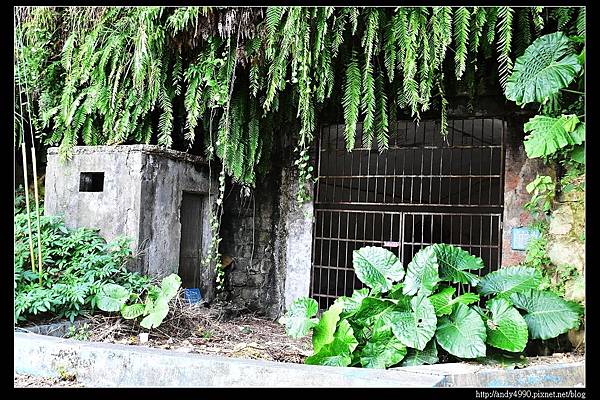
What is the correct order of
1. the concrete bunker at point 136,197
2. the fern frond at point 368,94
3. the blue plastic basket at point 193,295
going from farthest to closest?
the blue plastic basket at point 193,295
the concrete bunker at point 136,197
the fern frond at point 368,94

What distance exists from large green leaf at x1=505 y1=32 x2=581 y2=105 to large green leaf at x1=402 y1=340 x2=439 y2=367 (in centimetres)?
221

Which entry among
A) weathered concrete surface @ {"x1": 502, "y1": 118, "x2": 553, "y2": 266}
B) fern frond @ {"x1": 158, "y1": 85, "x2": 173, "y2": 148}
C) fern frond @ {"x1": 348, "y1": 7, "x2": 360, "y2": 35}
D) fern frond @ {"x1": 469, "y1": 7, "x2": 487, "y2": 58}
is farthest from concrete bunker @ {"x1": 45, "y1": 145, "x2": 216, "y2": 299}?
weathered concrete surface @ {"x1": 502, "y1": 118, "x2": 553, "y2": 266}

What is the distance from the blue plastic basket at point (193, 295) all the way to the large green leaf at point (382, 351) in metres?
2.77

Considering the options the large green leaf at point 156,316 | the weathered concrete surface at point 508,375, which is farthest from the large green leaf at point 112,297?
the weathered concrete surface at point 508,375

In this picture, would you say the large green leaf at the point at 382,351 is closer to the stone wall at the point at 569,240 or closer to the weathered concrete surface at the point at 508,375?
the weathered concrete surface at the point at 508,375

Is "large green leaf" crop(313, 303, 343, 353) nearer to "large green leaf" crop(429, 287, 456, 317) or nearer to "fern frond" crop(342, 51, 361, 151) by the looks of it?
Result: "large green leaf" crop(429, 287, 456, 317)

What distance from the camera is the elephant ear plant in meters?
4.16

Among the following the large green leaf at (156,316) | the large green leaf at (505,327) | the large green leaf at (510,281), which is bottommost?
the large green leaf at (156,316)

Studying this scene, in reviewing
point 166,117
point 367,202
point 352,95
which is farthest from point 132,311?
point 367,202

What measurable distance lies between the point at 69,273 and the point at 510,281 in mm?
3993

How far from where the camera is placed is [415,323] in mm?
4215

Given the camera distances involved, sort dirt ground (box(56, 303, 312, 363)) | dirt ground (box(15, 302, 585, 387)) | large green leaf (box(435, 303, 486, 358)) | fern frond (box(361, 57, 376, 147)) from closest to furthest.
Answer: large green leaf (box(435, 303, 486, 358)) < dirt ground (box(15, 302, 585, 387)) < dirt ground (box(56, 303, 312, 363)) < fern frond (box(361, 57, 376, 147))

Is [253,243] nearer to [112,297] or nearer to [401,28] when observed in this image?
[112,297]

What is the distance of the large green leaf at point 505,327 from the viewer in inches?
162
